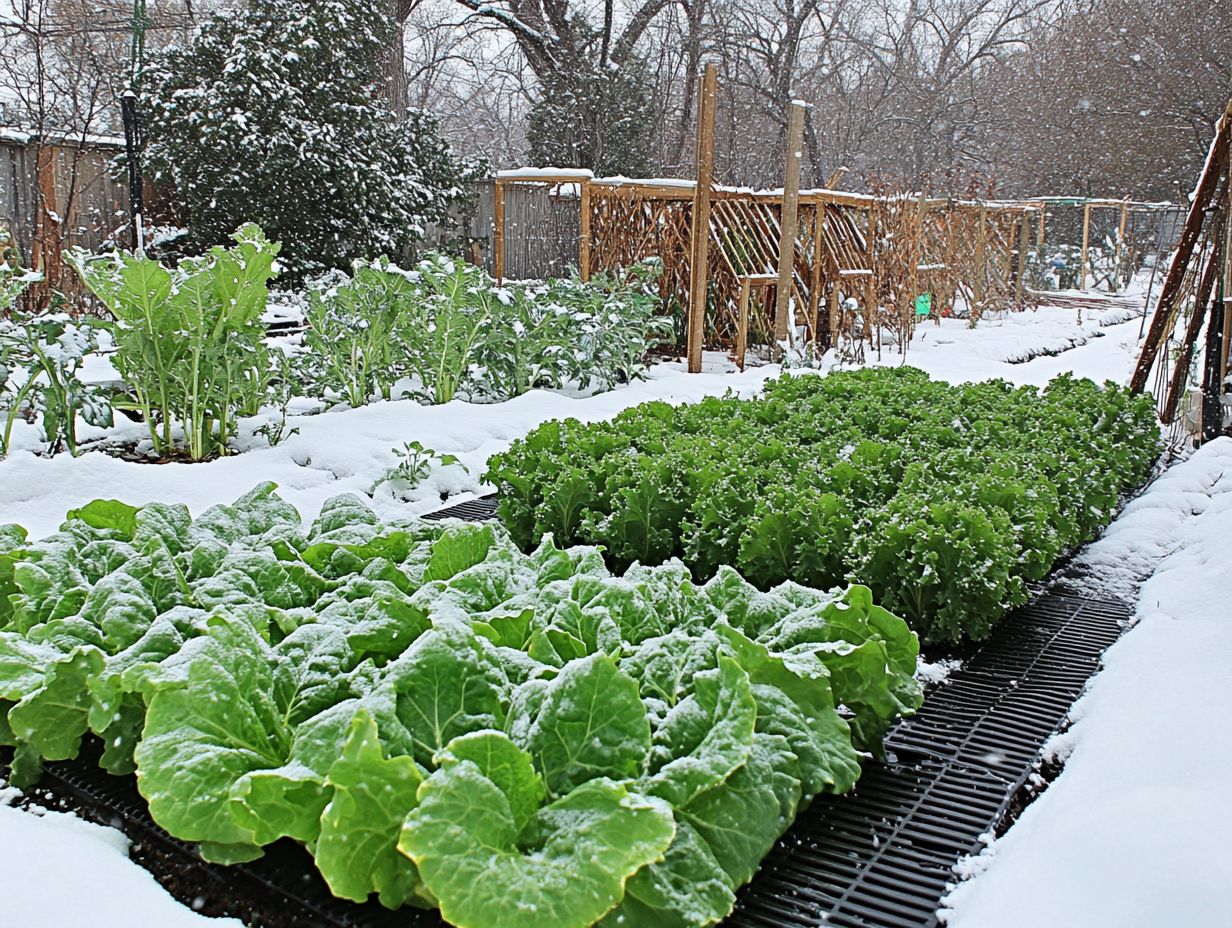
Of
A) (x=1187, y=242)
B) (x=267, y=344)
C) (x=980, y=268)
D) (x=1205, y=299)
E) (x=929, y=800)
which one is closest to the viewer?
(x=929, y=800)

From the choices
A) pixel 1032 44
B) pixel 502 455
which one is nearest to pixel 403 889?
pixel 502 455

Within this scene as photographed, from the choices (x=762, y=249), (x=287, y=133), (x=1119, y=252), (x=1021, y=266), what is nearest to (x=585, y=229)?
(x=762, y=249)

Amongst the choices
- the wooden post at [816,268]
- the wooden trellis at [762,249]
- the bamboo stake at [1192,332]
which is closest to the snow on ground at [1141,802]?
the bamboo stake at [1192,332]

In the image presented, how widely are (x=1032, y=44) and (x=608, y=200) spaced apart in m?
20.5

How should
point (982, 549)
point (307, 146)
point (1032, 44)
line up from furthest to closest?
point (1032, 44), point (307, 146), point (982, 549)

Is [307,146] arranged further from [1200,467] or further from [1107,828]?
[1107,828]

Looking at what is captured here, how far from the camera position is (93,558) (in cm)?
251

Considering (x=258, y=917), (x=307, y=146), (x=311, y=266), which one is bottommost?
(x=258, y=917)

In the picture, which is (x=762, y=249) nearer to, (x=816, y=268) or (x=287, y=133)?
(x=816, y=268)

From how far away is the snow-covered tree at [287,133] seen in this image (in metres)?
10.3

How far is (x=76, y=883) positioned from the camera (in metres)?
1.67

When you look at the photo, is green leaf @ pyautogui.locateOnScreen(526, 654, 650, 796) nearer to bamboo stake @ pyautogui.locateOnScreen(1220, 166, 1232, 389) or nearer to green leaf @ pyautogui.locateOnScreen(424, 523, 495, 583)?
green leaf @ pyautogui.locateOnScreen(424, 523, 495, 583)

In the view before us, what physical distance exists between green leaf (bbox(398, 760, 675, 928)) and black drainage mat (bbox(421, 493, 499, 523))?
260 cm

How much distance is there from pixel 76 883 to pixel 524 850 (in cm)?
76
